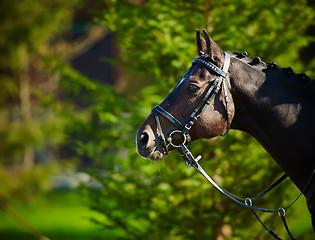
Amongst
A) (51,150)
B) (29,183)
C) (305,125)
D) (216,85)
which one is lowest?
(305,125)

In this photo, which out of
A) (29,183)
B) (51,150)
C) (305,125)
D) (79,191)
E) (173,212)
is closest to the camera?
(305,125)

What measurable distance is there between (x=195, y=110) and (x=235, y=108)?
1.07ft

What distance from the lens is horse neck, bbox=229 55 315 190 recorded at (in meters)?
2.75

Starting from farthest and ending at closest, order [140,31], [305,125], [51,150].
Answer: [51,150] < [140,31] < [305,125]

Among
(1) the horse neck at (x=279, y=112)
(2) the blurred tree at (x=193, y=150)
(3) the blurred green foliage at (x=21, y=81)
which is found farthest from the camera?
(3) the blurred green foliage at (x=21, y=81)

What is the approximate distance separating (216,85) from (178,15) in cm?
235

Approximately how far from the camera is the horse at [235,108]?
2.78 meters

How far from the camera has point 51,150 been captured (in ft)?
57.1

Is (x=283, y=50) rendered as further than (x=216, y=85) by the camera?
Yes

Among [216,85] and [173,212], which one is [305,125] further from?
[173,212]

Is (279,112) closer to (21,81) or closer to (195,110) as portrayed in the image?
(195,110)

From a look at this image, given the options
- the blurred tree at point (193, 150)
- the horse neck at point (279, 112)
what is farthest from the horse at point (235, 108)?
the blurred tree at point (193, 150)

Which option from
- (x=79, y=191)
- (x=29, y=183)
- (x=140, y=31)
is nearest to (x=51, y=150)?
(x=29, y=183)

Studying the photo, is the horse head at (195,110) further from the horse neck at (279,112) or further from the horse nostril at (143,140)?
the horse neck at (279,112)
